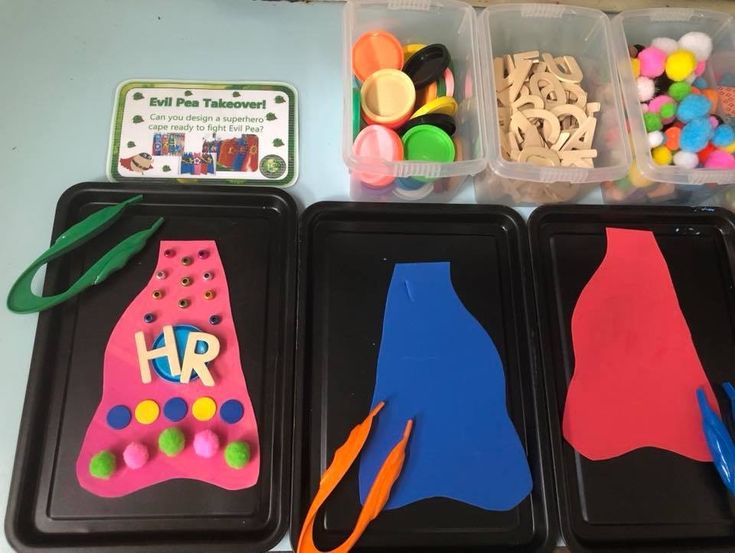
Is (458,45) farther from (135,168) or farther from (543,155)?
(135,168)

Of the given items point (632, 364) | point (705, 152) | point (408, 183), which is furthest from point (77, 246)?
point (705, 152)

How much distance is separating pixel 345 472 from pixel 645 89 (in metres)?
0.59

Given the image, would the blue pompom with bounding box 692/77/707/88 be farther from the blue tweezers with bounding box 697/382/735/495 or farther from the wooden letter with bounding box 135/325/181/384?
the wooden letter with bounding box 135/325/181/384

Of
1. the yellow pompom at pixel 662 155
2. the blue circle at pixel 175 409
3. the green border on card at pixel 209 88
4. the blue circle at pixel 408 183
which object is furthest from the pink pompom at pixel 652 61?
the blue circle at pixel 175 409

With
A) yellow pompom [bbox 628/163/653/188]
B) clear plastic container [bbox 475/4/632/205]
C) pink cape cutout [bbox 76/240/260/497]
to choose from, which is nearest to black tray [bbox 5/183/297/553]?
pink cape cutout [bbox 76/240/260/497]

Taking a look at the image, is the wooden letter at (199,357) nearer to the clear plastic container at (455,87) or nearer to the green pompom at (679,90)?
the clear plastic container at (455,87)

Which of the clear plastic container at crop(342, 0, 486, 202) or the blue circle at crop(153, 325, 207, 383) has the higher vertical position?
the clear plastic container at crop(342, 0, 486, 202)

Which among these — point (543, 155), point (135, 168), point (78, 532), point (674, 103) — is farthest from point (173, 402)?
point (674, 103)

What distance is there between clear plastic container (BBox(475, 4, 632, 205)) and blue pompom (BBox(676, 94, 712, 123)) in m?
0.07

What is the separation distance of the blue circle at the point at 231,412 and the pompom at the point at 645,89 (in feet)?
2.00

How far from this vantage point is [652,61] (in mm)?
738

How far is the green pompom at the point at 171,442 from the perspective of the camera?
60 centimetres

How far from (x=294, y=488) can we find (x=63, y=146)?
0.52 m

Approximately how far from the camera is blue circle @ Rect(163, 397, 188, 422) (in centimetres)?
62
